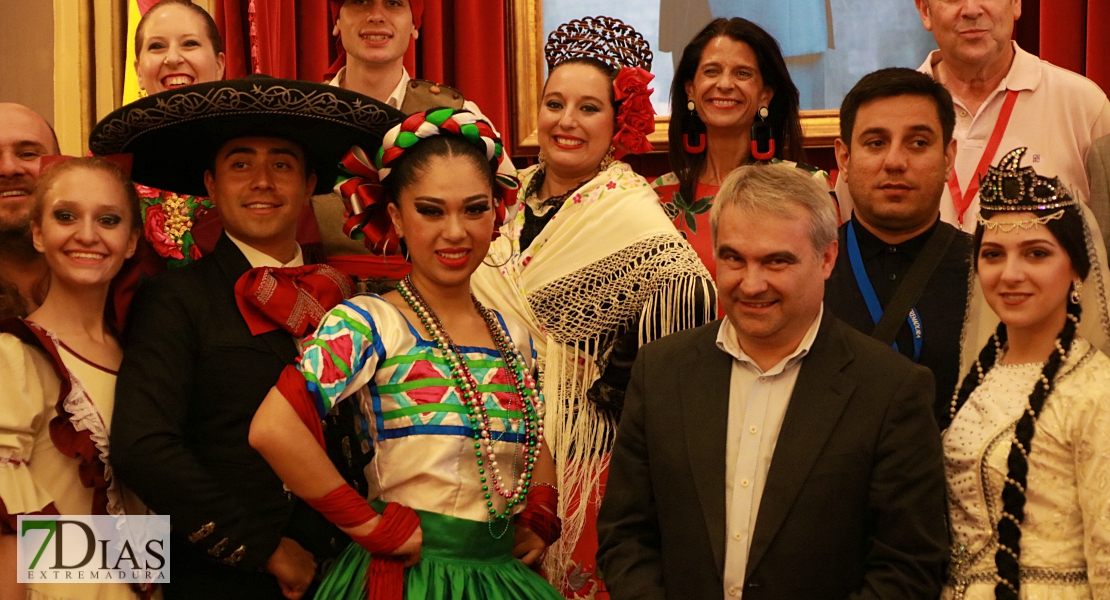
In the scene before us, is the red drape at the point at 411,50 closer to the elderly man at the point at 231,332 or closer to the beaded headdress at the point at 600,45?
the beaded headdress at the point at 600,45

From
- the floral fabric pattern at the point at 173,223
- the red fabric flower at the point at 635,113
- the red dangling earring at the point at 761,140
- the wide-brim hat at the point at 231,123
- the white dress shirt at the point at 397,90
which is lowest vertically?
the floral fabric pattern at the point at 173,223

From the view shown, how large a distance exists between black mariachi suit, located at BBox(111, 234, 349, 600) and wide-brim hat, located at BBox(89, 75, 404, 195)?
34 cm

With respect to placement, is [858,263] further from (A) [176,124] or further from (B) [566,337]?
(A) [176,124]

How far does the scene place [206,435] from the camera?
8.20 feet

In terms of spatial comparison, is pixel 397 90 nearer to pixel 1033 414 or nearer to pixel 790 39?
pixel 790 39

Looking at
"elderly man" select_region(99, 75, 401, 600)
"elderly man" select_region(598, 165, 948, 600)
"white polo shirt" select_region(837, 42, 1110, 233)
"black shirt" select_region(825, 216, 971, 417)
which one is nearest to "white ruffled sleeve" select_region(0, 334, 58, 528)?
"elderly man" select_region(99, 75, 401, 600)

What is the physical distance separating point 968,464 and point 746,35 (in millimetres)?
1688

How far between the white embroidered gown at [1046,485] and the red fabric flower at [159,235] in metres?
2.10

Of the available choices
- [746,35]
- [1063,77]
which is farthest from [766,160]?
[1063,77]

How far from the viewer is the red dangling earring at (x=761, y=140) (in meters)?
3.57

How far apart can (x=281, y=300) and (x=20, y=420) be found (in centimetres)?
58

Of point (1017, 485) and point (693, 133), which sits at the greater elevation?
point (693, 133)

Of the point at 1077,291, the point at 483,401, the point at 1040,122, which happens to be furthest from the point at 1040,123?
the point at 483,401

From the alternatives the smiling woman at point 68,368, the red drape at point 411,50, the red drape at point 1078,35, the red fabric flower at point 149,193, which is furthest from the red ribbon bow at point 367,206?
the red drape at point 1078,35
